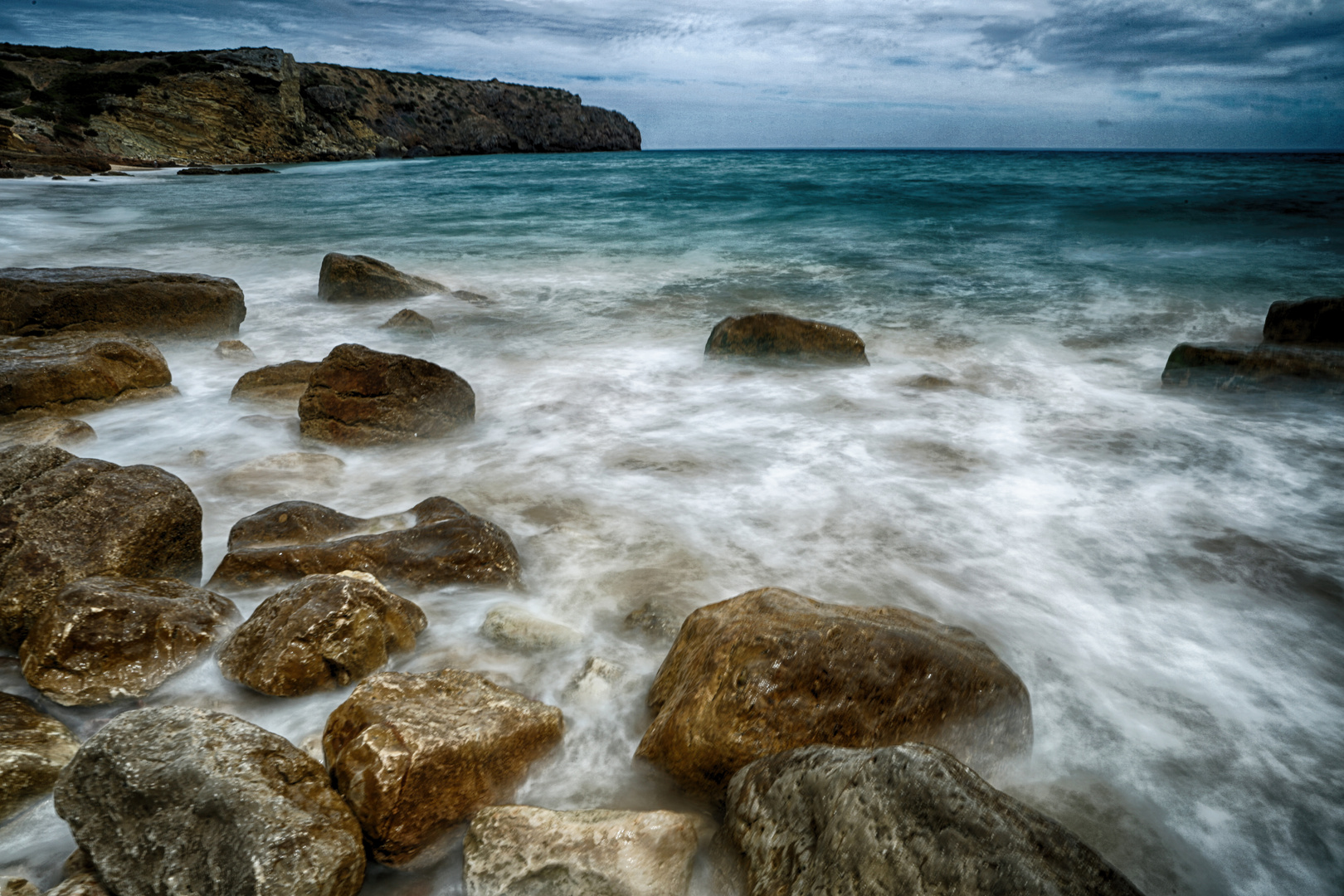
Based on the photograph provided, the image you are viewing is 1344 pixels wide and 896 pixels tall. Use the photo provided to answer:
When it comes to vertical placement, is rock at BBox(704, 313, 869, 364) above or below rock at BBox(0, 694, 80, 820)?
above

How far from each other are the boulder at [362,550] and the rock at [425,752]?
38.1 inches

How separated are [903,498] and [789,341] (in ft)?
9.11

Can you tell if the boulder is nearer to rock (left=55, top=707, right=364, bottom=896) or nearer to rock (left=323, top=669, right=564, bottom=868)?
rock (left=323, top=669, right=564, bottom=868)

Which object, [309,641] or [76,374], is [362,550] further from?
[76,374]

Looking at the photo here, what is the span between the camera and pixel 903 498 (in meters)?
4.33

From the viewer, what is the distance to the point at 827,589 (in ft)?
11.3

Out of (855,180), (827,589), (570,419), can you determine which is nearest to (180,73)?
(855,180)

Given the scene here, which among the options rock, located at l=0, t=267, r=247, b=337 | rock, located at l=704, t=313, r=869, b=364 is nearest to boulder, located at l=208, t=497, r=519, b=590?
rock, located at l=704, t=313, r=869, b=364

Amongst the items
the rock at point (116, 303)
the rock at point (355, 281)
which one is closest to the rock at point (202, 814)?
the rock at point (116, 303)

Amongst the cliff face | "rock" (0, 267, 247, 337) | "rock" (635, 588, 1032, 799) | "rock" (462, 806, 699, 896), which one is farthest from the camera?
the cliff face

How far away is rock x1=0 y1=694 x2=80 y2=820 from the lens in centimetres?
202

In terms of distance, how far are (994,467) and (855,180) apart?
2807cm

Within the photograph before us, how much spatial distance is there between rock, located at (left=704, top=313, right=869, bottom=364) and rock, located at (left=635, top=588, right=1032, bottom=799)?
4607mm

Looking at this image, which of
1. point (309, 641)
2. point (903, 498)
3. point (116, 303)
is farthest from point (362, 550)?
point (116, 303)
